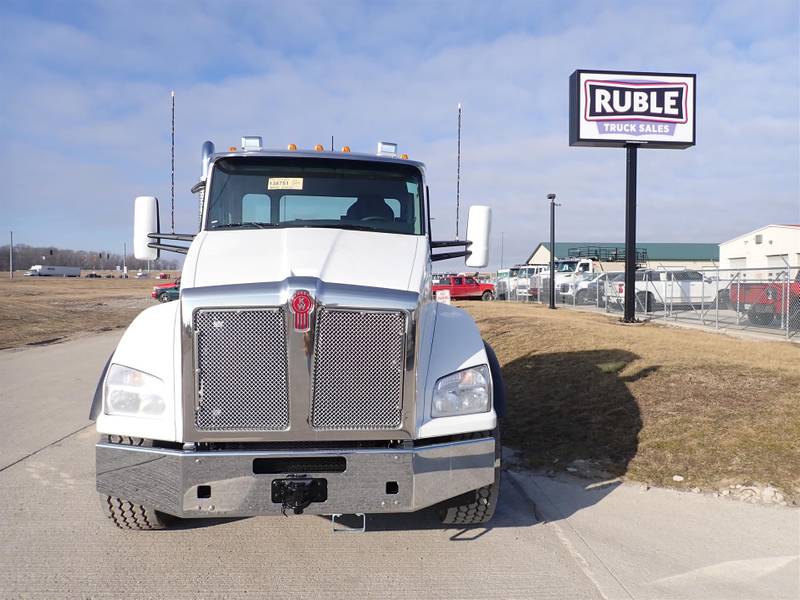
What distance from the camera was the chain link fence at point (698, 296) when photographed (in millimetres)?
14867

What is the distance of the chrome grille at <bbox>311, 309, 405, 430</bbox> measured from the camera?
3547mm

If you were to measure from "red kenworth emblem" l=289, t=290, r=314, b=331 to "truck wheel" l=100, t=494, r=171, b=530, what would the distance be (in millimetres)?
1693

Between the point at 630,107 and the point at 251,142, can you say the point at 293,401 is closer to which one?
the point at 251,142

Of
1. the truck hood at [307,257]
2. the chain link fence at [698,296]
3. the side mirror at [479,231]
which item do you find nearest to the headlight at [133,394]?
the truck hood at [307,257]

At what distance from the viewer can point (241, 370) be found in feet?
11.6

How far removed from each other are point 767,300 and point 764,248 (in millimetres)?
30619

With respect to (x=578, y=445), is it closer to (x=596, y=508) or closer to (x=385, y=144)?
(x=596, y=508)

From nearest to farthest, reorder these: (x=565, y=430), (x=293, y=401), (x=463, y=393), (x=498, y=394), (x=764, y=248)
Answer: (x=293, y=401)
(x=463, y=393)
(x=498, y=394)
(x=565, y=430)
(x=764, y=248)

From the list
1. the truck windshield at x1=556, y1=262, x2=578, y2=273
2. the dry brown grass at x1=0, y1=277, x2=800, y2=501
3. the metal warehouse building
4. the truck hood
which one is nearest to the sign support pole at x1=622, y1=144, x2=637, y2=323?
the dry brown grass at x1=0, y1=277, x2=800, y2=501

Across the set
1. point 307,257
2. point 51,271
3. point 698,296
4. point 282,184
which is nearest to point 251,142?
point 282,184

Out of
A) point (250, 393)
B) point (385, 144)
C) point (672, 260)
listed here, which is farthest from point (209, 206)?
point (672, 260)

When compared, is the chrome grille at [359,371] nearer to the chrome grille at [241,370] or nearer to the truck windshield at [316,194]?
the chrome grille at [241,370]

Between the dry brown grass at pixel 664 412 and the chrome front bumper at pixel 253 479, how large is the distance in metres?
2.55

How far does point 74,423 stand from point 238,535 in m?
4.15
